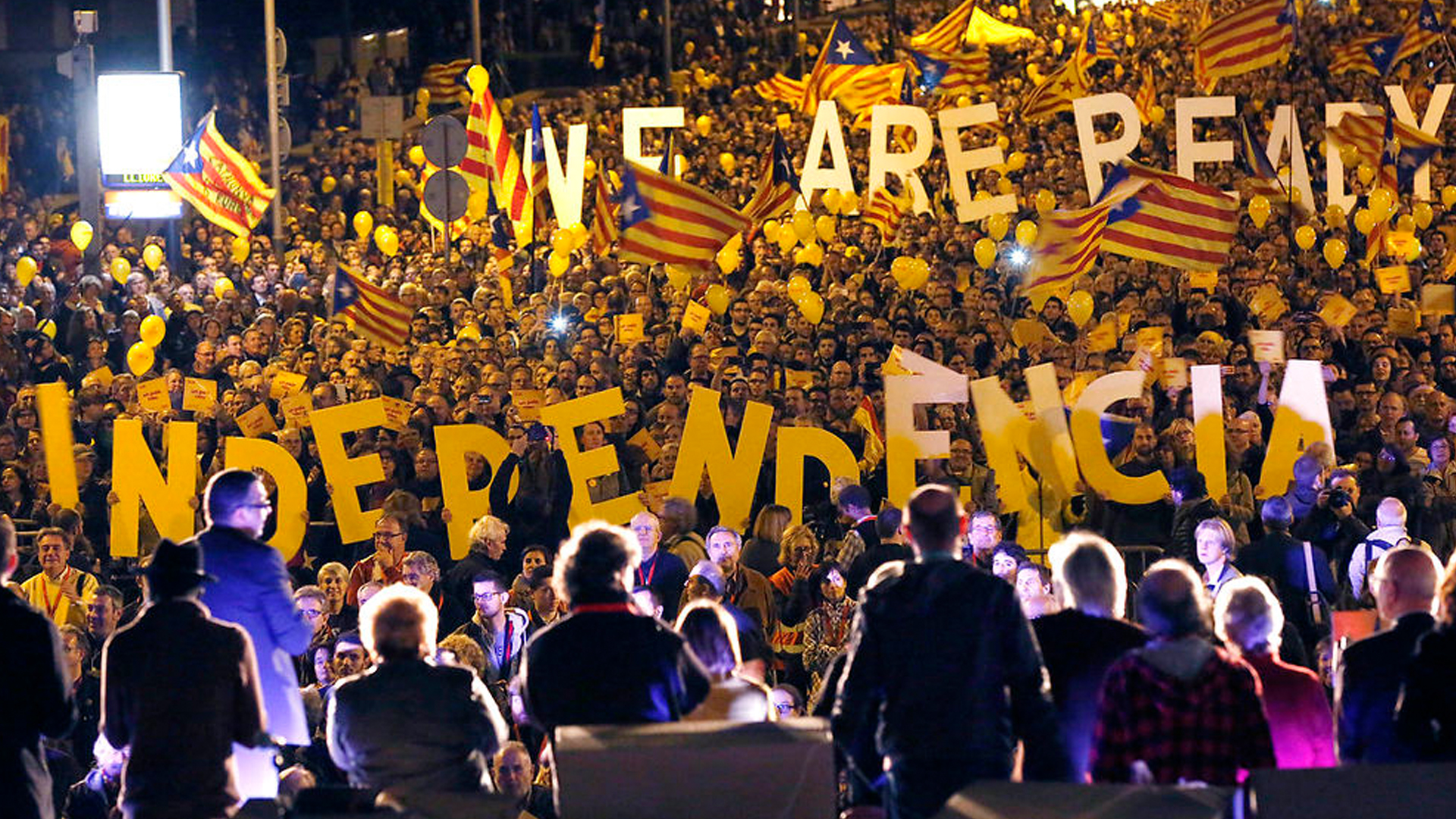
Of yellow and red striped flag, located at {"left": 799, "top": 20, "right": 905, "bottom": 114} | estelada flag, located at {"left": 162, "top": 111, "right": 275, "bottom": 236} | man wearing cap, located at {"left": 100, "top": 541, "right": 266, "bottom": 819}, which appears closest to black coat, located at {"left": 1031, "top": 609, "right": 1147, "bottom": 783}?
man wearing cap, located at {"left": 100, "top": 541, "right": 266, "bottom": 819}

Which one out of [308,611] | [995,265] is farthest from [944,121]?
[308,611]

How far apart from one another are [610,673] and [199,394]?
361 inches

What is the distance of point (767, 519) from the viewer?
1282cm

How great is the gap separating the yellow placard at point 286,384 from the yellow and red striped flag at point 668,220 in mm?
2940

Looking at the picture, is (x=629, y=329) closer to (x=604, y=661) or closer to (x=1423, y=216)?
(x=1423, y=216)

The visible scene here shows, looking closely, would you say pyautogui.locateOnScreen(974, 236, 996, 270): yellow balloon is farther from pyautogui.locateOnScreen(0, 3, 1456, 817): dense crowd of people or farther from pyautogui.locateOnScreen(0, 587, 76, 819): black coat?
pyautogui.locateOnScreen(0, 587, 76, 819): black coat

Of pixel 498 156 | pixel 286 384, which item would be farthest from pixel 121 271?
pixel 286 384

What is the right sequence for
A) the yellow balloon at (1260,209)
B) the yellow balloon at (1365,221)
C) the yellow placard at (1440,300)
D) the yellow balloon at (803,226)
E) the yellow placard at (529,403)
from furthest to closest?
the yellow balloon at (803,226)
the yellow balloon at (1260,209)
the yellow balloon at (1365,221)
the yellow placard at (1440,300)
the yellow placard at (529,403)

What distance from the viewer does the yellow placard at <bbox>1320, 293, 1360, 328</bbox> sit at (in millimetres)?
15852

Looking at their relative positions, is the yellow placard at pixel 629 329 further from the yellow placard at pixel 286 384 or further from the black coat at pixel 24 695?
the black coat at pixel 24 695

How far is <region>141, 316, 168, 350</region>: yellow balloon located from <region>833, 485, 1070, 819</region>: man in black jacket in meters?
12.7

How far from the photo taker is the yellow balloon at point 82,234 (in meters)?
24.0

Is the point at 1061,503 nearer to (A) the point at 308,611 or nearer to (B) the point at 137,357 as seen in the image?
(A) the point at 308,611

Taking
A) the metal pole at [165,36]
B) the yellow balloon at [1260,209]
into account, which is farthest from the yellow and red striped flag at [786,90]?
the yellow balloon at [1260,209]
